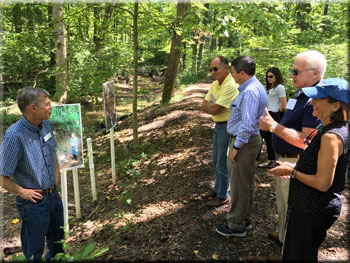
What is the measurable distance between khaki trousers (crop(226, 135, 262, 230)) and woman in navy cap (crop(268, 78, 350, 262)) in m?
0.92

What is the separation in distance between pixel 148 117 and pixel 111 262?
8.27 metres

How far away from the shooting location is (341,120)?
1.96 metres

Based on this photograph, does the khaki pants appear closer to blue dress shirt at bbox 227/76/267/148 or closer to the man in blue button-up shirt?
blue dress shirt at bbox 227/76/267/148

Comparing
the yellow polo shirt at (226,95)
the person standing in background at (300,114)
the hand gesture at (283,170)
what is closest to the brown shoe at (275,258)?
the person standing in background at (300,114)

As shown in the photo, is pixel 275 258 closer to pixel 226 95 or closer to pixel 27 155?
pixel 226 95

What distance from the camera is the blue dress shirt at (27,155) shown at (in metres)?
2.66

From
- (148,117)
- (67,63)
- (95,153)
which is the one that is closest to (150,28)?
(67,63)

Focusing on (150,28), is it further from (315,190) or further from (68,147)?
(315,190)

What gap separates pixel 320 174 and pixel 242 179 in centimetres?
133

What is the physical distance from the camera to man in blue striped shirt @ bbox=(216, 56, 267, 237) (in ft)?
9.86

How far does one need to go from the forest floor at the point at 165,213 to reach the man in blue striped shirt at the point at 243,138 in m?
0.31

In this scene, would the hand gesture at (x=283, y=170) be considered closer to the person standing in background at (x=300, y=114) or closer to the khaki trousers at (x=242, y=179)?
the person standing in background at (x=300, y=114)

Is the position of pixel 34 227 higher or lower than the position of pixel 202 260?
higher

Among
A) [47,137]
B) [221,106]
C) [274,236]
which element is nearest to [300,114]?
[221,106]
